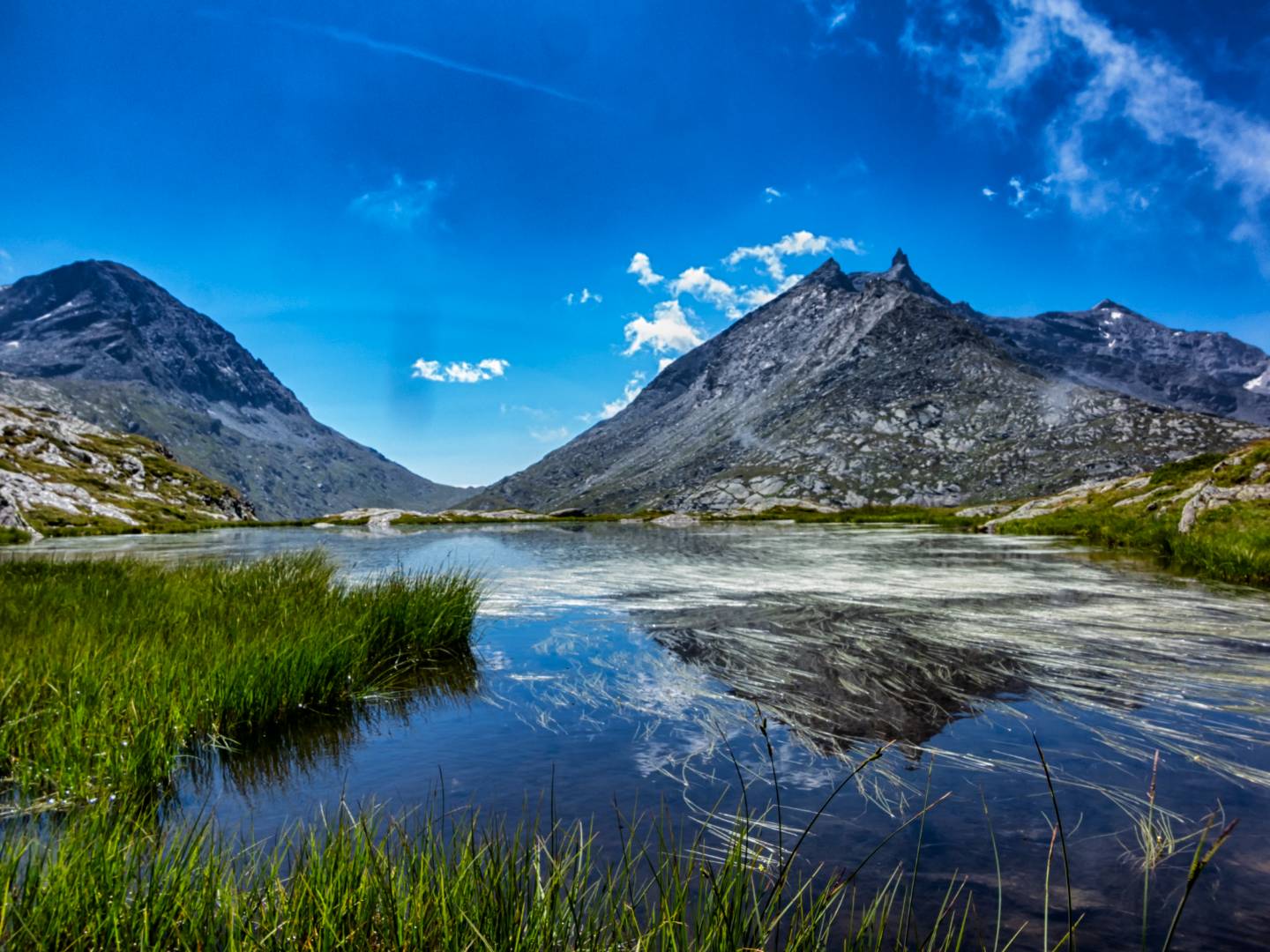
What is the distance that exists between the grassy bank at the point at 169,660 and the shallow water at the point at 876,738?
0.63 metres

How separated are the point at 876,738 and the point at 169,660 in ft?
27.4

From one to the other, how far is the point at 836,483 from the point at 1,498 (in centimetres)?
17045

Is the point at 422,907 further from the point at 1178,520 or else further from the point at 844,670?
the point at 1178,520

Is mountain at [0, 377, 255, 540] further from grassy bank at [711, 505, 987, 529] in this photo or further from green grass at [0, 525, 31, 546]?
grassy bank at [711, 505, 987, 529]

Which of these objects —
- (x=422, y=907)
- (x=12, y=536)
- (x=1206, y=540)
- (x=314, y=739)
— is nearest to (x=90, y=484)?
(x=12, y=536)

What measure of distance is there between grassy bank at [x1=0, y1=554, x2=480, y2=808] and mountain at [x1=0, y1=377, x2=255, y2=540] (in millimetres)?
50741

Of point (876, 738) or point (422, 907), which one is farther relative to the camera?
point (876, 738)

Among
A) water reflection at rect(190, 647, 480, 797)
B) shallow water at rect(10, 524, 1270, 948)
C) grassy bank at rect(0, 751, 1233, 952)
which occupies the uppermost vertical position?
grassy bank at rect(0, 751, 1233, 952)

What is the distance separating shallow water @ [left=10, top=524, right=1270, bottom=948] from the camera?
16.4 ft

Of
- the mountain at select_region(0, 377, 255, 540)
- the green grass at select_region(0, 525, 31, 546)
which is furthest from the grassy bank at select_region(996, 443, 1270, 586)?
the mountain at select_region(0, 377, 255, 540)

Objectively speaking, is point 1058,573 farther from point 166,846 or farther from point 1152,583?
point 166,846

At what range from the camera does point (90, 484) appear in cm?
10881

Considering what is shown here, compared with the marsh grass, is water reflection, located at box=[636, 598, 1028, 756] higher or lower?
lower

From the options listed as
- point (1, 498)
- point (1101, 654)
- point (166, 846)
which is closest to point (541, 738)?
point (166, 846)
